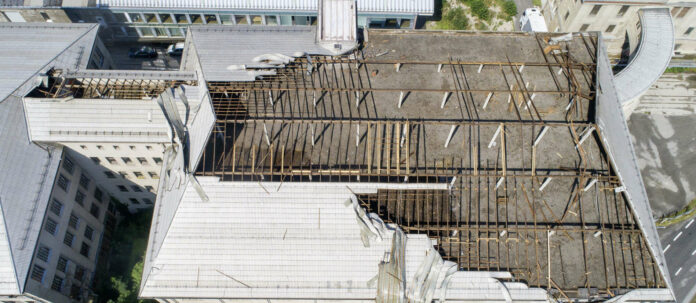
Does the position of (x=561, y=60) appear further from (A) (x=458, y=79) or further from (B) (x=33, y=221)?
(B) (x=33, y=221)

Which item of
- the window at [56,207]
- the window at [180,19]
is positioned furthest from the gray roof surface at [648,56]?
the window at [56,207]

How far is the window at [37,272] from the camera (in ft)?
133

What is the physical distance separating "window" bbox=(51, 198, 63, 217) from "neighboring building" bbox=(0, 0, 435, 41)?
34563 mm

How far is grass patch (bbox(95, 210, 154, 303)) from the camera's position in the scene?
156 feet

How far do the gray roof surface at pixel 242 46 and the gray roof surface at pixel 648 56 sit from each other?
39994mm

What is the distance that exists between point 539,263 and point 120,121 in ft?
141

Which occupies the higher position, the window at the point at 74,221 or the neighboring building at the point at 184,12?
the neighboring building at the point at 184,12

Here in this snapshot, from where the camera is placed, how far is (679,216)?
54625 millimetres

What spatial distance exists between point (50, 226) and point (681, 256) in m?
73.4

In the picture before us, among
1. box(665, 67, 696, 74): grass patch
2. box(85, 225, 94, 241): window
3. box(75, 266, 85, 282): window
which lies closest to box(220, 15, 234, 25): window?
box(85, 225, 94, 241): window

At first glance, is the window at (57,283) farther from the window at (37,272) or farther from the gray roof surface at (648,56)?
the gray roof surface at (648,56)

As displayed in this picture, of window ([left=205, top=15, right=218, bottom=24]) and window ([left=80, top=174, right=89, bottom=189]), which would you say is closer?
window ([left=80, top=174, right=89, bottom=189])

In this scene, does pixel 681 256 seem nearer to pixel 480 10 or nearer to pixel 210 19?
pixel 480 10

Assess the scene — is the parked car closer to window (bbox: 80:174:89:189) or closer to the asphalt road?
window (bbox: 80:174:89:189)
